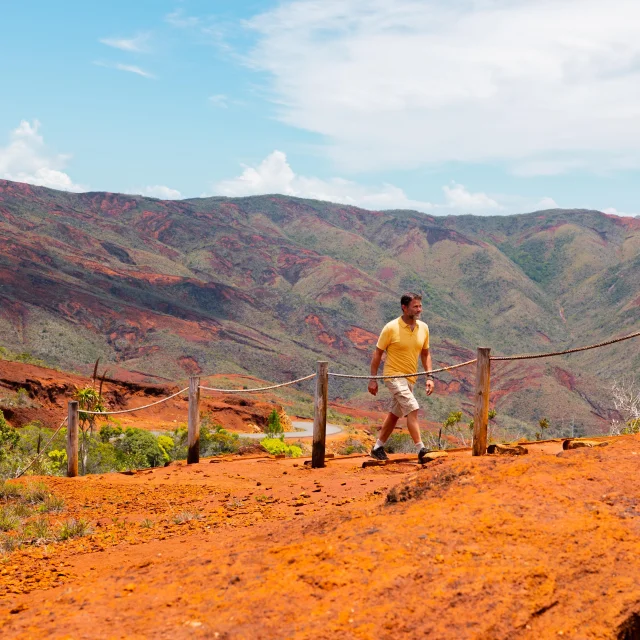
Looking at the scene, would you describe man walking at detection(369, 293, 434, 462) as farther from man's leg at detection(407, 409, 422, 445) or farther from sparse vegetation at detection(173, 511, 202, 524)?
sparse vegetation at detection(173, 511, 202, 524)

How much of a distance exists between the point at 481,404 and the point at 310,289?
8198 cm

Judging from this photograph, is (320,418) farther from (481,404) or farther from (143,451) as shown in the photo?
(143,451)

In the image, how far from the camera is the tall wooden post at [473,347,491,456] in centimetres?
682

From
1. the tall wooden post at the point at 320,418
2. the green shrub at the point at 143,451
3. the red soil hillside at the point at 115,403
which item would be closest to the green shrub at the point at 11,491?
the tall wooden post at the point at 320,418

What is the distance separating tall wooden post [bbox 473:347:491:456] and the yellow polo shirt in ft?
3.03

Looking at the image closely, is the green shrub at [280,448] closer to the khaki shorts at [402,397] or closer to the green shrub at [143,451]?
the green shrub at [143,451]

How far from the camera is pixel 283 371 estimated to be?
5672 centimetres

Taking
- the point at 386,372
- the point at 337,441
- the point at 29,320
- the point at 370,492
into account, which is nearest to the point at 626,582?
the point at 370,492

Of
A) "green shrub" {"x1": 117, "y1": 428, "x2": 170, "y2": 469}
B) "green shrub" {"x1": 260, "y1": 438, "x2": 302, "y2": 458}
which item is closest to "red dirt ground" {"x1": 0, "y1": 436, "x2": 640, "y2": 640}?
"green shrub" {"x1": 260, "y1": 438, "x2": 302, "y2": 458}

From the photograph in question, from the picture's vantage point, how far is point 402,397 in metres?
7.53

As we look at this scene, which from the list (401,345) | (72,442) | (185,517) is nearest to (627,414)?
(401,345)

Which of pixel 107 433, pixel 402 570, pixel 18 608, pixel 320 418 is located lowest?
pixel 107 433

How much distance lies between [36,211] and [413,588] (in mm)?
91150

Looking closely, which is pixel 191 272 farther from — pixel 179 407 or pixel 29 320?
pixel 179 407
